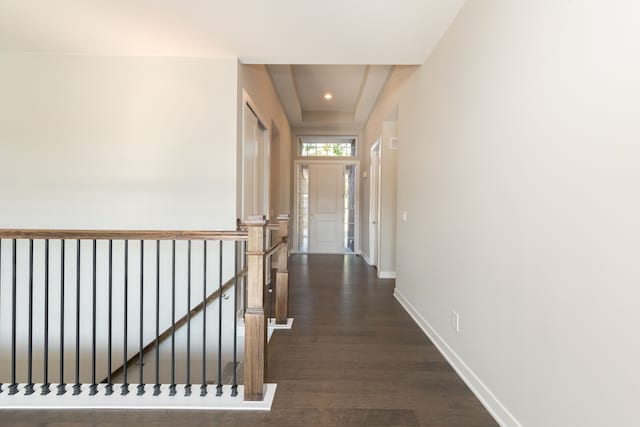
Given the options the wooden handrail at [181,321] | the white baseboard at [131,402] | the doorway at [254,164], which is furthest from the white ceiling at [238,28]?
the white baseboard at [131,402]

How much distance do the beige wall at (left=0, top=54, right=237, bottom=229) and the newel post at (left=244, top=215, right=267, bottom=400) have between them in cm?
136

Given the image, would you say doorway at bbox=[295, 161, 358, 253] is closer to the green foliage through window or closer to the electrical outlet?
the green foliage through window

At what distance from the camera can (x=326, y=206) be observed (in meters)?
7.28

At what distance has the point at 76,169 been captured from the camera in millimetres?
3053

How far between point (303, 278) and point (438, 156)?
2970 millimetres

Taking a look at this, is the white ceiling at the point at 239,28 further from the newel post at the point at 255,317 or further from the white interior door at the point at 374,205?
the white interior door at the point at 374,205

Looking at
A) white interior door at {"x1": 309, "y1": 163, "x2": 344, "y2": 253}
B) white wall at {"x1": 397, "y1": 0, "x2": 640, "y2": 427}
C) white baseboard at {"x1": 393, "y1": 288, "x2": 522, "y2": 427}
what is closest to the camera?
white wall at {"x1": 397, "y1": 0, "x2": 640, "y2": 427}

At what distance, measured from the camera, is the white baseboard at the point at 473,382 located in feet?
5.33

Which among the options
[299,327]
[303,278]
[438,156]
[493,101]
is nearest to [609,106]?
[493,101]

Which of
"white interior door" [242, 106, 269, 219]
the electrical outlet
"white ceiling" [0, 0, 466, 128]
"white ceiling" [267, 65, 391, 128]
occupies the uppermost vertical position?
"white ceiling" [267, 65, 391, 128]

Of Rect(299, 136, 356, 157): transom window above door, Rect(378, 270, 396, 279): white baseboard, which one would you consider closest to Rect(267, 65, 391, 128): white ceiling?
Rect(299, 136, 356, 157): transom window above door

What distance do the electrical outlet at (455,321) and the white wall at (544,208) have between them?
5 centimetres

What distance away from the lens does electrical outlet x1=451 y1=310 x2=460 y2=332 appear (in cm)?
218

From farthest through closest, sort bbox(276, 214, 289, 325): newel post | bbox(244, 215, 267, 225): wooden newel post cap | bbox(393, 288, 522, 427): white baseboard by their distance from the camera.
Result: bbox(276, 214, 289, 325): newel post → bbox(244, 215, 267, 225): wooden newel post cap → bbox(393, 288, 522, 427): white baseboard
